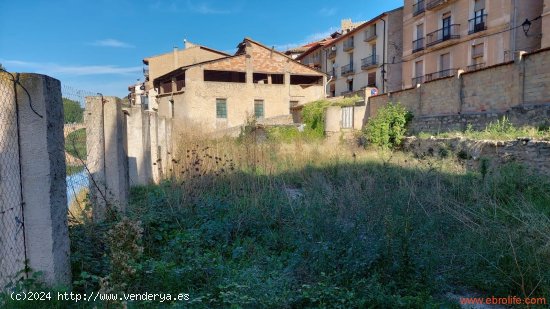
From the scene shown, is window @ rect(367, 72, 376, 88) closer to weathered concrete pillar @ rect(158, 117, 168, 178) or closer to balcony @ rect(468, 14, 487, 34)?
balcony @ rect(468, 14, 487, 34)

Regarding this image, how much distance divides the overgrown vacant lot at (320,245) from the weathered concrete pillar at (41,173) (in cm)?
37

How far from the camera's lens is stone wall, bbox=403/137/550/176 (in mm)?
7367

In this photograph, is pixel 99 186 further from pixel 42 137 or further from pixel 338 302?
pixel 338 302

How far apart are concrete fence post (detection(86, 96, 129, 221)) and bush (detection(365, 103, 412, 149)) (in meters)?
12.2

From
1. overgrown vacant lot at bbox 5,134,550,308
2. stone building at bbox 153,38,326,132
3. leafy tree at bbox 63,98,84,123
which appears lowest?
overgrown vacant lot at bbox 5,134,550,308

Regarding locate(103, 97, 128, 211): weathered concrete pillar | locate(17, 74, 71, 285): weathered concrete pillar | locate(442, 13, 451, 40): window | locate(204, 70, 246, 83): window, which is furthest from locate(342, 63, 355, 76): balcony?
locate(17, 74, 71, 285): weathered concrete pillar

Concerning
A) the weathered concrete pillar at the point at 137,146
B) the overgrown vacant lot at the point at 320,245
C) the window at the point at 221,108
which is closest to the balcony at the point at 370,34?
the window at the point at 221,108

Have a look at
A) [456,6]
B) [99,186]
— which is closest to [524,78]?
[99,186]

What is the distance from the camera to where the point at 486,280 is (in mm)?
3041

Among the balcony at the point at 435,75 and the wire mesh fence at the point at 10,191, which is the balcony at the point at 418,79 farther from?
the wire mesh fence at the point at 10,191

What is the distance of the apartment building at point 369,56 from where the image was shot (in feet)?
96.0

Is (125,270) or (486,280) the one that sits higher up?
(125,270)

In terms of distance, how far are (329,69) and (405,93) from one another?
79.3ft

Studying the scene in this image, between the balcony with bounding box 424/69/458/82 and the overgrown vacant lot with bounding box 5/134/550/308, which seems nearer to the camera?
the overgrown vacant lot with bounding box 5/134/550/308
